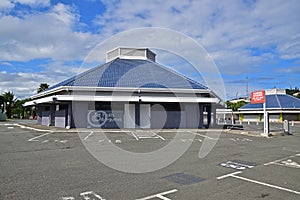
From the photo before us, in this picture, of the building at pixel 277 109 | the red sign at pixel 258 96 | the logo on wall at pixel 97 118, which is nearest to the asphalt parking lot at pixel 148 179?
the red sign at pixel 258 96

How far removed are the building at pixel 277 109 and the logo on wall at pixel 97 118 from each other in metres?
35.4

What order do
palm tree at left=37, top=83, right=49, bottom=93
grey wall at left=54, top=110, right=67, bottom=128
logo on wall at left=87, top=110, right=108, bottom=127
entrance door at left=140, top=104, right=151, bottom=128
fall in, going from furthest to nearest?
palm tree at left=37, top=83, right=49, bottom=93, entrance door at left=140, top=104, right=151, bottom=128, grey wall at left=54, top=110, right=67, bottom=128, logo on wall at left=87, top=110, right=108, bottom=127

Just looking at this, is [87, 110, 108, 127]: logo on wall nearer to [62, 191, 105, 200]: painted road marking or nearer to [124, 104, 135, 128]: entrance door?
[124, 104, 135, 128]: entrance door

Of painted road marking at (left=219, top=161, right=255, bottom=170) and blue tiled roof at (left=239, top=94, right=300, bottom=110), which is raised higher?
blue tiled roof at (left=239, top=94, right=300, bottom=110)

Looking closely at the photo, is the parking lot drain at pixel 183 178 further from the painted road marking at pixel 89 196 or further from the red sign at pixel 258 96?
the red sign at pixel 258 96

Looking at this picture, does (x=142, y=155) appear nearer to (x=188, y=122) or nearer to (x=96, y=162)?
(x=96, y=162)

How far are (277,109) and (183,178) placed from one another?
5061 centimetres

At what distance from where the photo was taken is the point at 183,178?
7203 mm

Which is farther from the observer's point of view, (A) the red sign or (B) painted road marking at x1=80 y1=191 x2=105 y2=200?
(A) the red sign

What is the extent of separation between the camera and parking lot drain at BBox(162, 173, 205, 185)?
681 cm

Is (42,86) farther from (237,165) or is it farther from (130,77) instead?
(237,165)

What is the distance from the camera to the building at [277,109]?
51.7 meters

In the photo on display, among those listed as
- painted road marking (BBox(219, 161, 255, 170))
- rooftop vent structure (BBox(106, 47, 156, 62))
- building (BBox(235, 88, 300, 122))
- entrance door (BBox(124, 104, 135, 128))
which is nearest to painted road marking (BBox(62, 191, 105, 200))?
painted road marking (BBox(219, 161, 255, 170))

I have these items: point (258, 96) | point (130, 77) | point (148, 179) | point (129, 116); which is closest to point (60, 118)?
point (129, 116)
